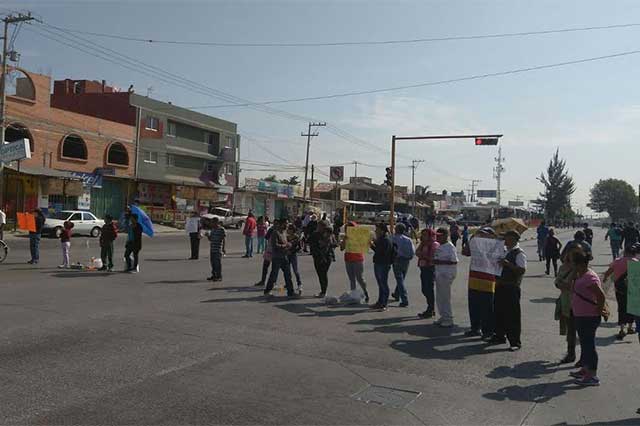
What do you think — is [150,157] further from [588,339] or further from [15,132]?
[588,339]

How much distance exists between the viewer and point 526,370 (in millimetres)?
6770

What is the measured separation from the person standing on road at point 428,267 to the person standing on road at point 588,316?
11.6 ft

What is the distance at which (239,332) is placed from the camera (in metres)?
8.14

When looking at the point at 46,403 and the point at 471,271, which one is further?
the point at 471,271

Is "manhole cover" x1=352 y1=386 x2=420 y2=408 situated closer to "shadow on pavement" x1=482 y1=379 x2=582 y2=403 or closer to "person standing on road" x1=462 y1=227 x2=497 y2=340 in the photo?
"shadow on pavement" x1=482 y1=379 x2=582 y2=403

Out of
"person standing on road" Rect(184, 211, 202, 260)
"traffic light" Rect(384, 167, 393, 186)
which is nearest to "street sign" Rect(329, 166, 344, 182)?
"traffic light" Rect(384, 167, 393, 186)

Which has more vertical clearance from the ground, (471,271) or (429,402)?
(471,271)

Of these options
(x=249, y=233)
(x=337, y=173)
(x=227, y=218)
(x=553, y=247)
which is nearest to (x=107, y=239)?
(x=249, y=233)

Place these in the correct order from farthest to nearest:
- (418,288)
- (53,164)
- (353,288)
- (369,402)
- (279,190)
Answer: (279,190), (53,164), (418,288), (353,288), (369,402)

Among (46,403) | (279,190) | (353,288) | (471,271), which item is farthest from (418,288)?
(279,190)

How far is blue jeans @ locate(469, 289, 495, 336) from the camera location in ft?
27.3

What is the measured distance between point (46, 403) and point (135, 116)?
42.0 metres

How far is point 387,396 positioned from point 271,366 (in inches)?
60.6

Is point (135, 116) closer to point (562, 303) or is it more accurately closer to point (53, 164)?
point (53, 164)
